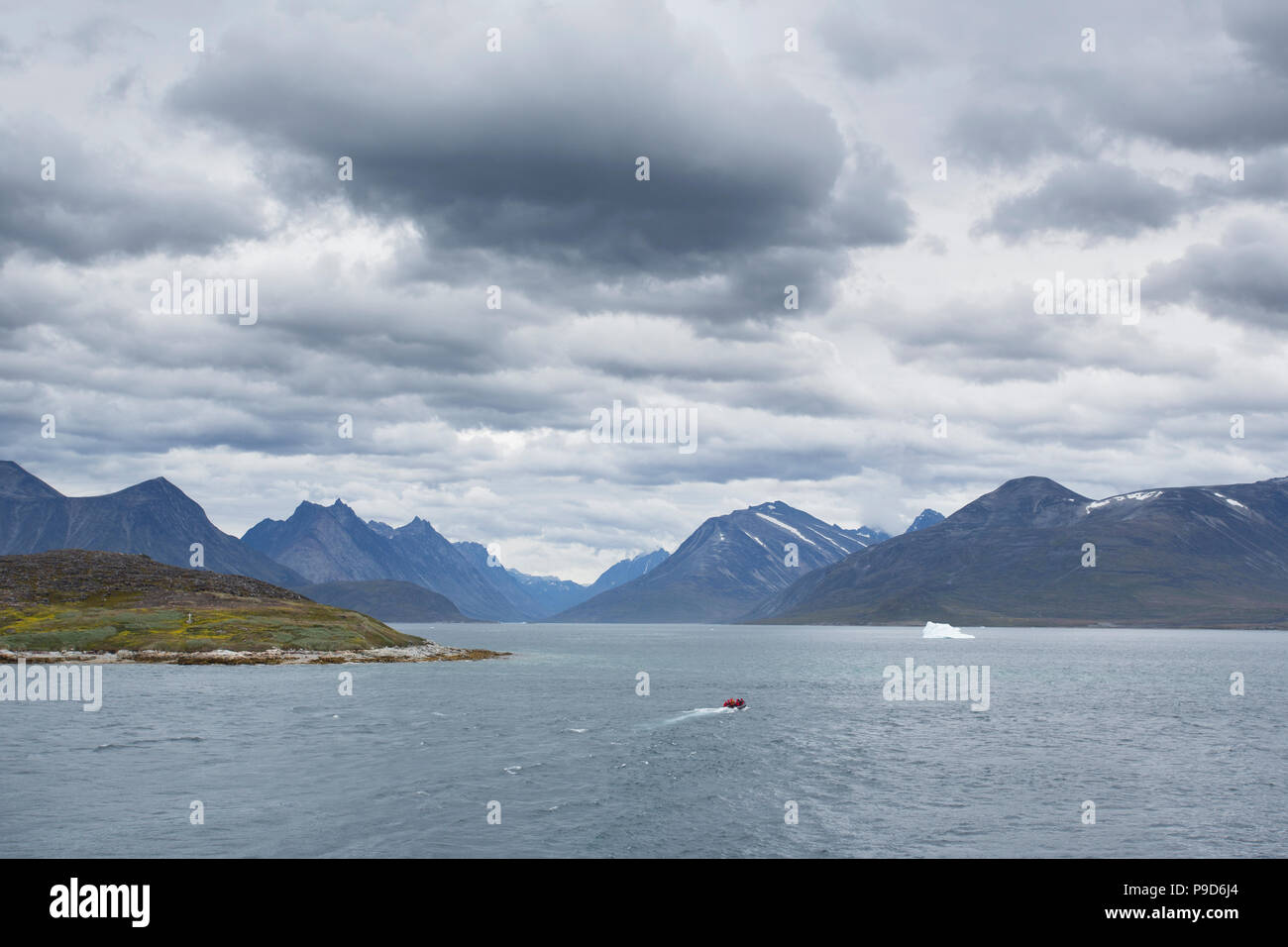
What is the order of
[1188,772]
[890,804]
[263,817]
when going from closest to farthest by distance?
[263,817], [890,804], [1188,772]

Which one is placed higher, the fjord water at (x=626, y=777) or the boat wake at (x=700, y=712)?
the fjord water at (x=626, y=777)

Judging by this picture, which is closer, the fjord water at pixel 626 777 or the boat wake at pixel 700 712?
the fjord water at pixel 626 777

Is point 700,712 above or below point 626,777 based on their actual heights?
below

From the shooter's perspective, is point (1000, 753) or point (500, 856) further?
point (1000, 753)

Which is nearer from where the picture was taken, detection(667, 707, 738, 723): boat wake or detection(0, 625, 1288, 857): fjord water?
detection(0, 625, 1288, 857): fjord water

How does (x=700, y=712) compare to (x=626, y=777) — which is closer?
(x=626, y=777)

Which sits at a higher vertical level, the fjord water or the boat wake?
the fjord water
